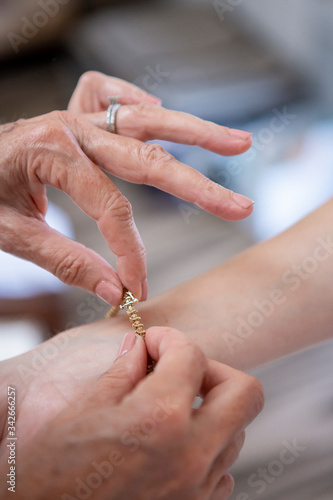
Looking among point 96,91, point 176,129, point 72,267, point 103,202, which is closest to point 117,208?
point 103,202

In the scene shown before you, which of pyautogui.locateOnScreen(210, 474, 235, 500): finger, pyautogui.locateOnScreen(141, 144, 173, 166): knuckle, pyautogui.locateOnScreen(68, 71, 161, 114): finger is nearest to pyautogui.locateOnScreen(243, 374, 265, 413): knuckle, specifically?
pyautogui.locateOnScreen(210, 474, 235, 500): finger

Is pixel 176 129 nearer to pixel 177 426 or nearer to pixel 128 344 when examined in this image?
pixel 128 344

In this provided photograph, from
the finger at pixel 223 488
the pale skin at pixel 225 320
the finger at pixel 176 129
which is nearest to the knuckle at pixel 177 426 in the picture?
the finger at pixel 223 488

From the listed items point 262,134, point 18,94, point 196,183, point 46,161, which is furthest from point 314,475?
point 18,94

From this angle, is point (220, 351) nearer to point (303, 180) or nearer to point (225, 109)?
point (303, 180)

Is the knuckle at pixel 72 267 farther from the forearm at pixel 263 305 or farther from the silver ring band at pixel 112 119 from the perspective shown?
the silver ring band at pixel 112 119

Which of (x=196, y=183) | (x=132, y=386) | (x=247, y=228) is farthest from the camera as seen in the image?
(x=247, y=228)
